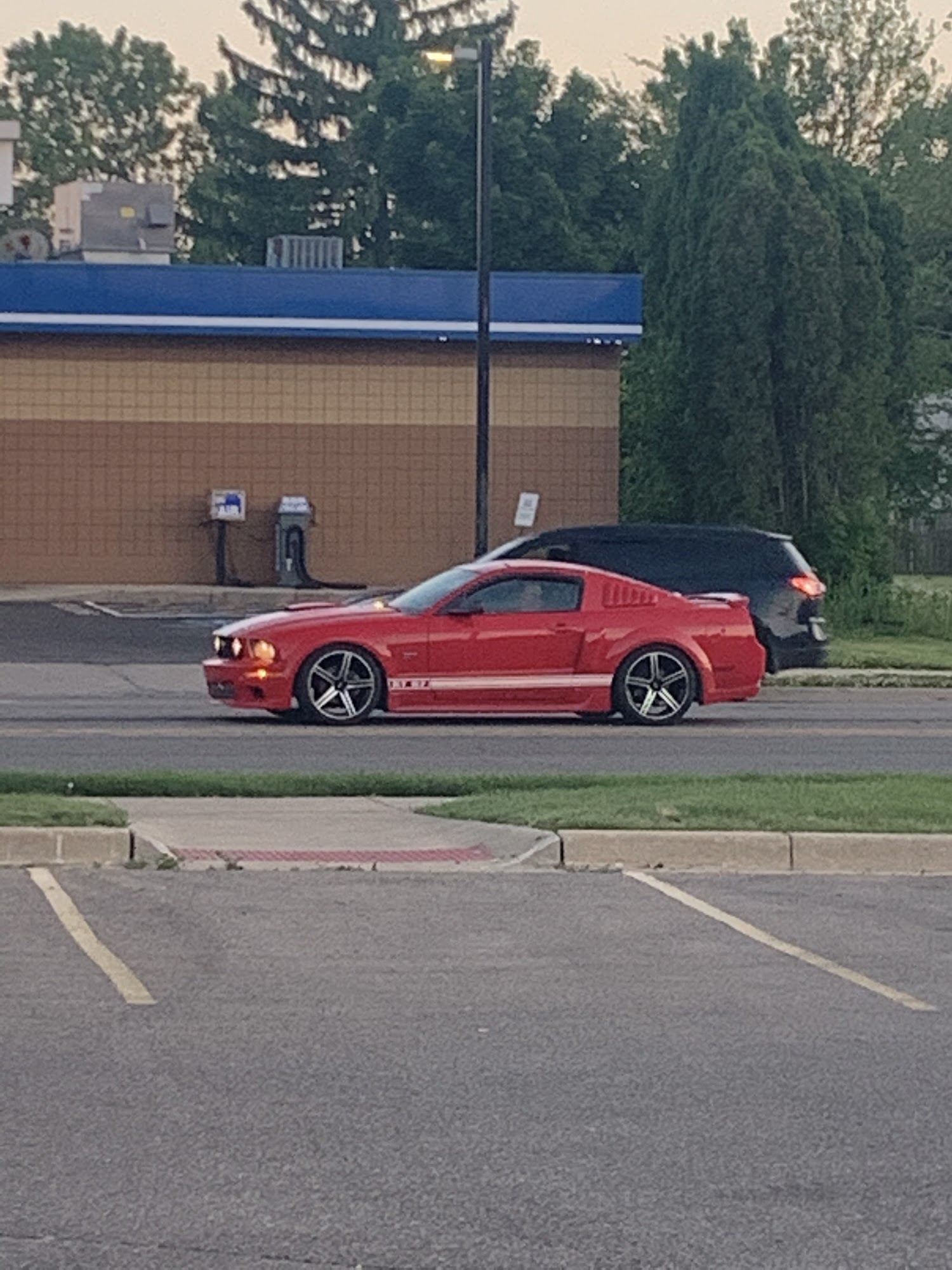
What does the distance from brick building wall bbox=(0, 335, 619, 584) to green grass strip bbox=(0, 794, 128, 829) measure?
26.4 metres

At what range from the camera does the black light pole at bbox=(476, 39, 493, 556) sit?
30.8 m

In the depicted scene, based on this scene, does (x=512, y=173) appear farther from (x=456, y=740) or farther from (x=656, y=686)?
(x=456, y=740)

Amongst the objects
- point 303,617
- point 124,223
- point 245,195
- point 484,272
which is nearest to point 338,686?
point 303,617

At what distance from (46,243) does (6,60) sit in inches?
2735

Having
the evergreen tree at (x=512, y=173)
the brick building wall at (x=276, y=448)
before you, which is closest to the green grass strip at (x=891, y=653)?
the brick building wall at (x=276, y=448)

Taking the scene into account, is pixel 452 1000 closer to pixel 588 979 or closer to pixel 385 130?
pixel 588 979


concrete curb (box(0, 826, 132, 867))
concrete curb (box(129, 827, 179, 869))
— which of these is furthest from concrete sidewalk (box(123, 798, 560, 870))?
concrete curb (box(0, 826, 132, 867))

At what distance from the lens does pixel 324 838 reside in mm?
12883

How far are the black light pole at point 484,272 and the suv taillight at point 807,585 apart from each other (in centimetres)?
780

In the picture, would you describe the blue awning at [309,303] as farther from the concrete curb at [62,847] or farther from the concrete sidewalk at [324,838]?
the concrete curb at [62,847]

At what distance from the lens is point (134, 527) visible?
129 ft

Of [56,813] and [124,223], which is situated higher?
[124,223]

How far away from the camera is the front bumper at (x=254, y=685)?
2019 cm

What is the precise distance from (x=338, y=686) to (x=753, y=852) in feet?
27.1
